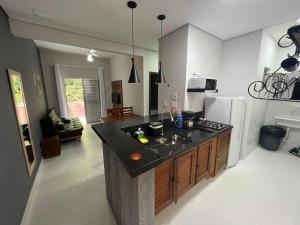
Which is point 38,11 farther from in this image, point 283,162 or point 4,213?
point 283,162

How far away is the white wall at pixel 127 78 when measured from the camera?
3947 millimetres

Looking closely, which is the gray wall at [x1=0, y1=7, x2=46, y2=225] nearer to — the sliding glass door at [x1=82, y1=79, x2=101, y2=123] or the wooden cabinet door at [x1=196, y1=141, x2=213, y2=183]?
the wooden cabinet door at [x1=196, y1=141, x2=213, y2=183]

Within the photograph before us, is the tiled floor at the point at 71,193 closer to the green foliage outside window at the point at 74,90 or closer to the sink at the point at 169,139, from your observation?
the sink at the point at 169,139

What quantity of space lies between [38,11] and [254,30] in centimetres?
348

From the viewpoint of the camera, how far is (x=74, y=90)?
5.28 m

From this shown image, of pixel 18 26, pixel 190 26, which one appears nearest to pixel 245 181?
pixel 190 26

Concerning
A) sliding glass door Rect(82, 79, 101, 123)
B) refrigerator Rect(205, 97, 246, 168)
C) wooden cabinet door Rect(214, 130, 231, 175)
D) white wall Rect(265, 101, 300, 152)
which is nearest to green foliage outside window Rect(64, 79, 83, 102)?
sliding glass door Rect(82, 79, 101, 123)

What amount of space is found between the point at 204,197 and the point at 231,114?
1425mm

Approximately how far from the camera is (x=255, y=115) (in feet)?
9.46

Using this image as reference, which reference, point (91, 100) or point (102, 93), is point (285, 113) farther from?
point (91, 100)

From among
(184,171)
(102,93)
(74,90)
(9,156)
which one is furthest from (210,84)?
(74,90)

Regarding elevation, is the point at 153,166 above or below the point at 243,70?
below

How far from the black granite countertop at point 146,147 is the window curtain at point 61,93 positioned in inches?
154

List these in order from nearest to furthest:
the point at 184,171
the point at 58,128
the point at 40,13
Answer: the point at 184,171 → the point at 40,13 → the point at 58,128
